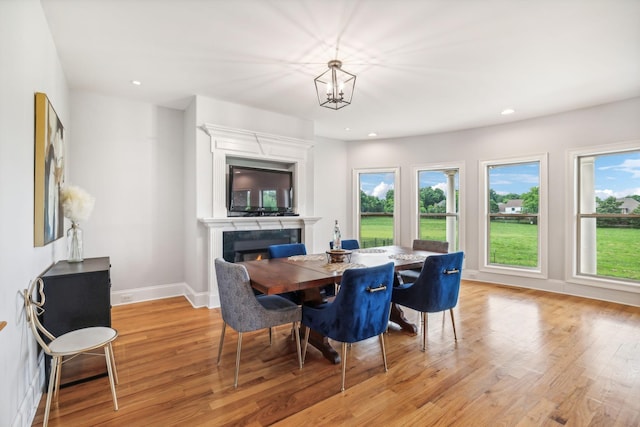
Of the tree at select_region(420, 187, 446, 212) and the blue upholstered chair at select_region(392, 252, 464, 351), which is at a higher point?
the tree at select_region(420, 187, 446, 212)

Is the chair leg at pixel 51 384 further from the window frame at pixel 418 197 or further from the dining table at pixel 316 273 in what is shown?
the window frame at pixel 418 197

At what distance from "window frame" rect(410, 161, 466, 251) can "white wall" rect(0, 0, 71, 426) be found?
544 centimetres

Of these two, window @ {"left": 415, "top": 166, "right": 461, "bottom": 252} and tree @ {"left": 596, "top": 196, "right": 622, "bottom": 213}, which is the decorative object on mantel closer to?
window @ {"left": 415, "top": 166, "right": 461, "bottom": 252}

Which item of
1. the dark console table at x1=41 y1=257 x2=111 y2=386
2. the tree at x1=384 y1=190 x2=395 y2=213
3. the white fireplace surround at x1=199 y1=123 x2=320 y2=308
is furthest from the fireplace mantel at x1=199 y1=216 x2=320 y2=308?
the tree at x1=384 y1=190 x2=395 y2=213

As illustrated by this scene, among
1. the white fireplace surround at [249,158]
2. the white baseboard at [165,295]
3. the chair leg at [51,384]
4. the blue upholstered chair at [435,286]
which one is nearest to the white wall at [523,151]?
the white fireplace surround at [249,158]

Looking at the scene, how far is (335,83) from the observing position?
9.77 ft

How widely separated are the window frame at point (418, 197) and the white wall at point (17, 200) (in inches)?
214

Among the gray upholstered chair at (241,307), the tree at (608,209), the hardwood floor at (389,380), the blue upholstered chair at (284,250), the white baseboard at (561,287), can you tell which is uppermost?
the tree at (608,209)

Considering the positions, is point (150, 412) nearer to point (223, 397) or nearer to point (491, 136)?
point (223, 397)

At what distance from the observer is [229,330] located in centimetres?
326

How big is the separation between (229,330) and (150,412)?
1312mm

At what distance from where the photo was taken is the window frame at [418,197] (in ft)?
18.7

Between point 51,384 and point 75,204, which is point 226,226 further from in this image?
point 51,384

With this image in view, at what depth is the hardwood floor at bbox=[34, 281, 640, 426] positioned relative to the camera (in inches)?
75.4
